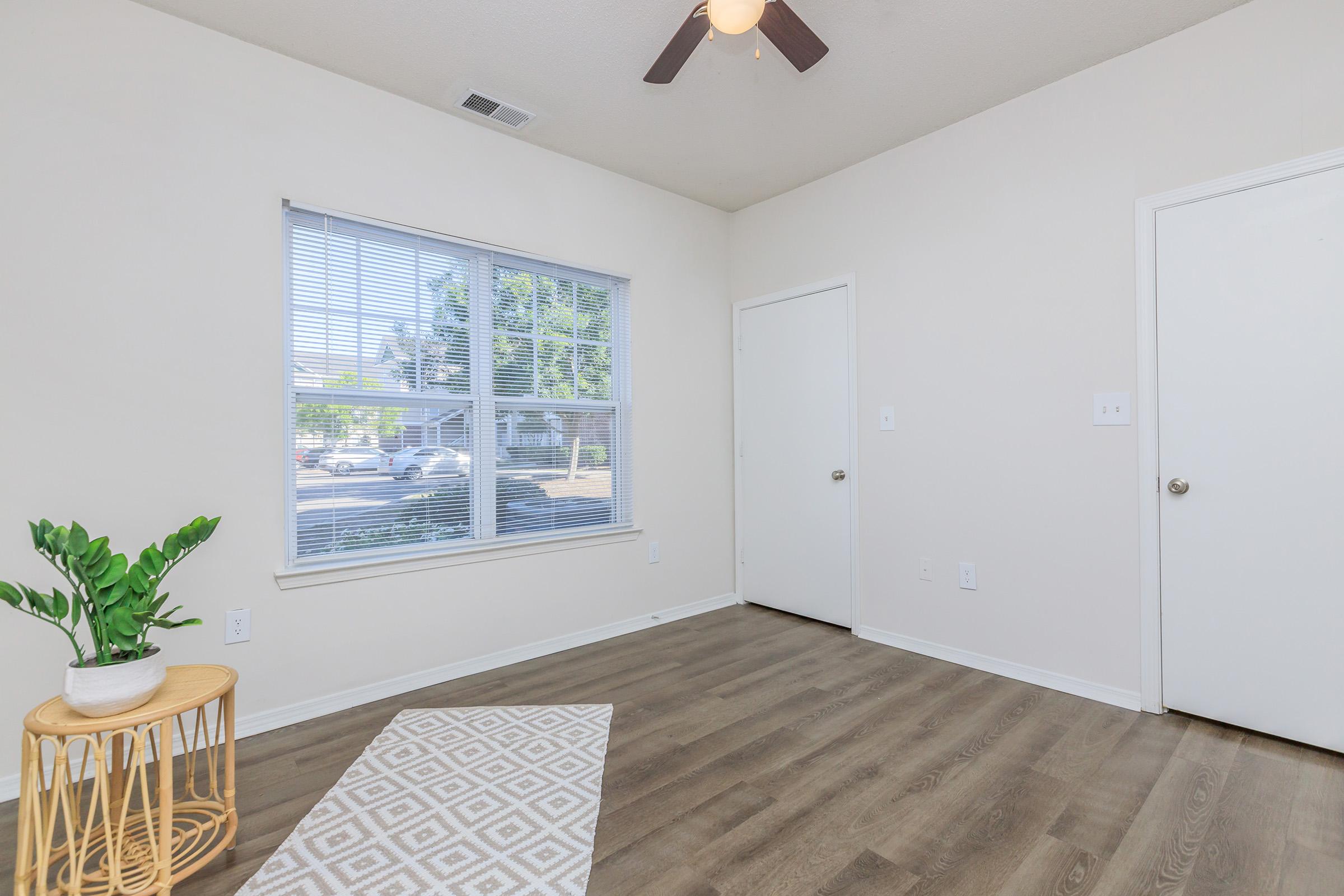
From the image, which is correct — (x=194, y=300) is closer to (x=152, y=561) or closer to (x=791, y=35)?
(x=152, y=561)

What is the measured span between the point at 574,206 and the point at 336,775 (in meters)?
2.86

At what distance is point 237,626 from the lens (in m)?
2.45

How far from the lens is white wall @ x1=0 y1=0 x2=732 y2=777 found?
2105 millimetres

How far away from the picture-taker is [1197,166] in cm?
246

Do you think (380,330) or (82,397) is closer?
(82,397)

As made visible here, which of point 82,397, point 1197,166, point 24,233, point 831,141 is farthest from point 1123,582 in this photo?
point 24,233

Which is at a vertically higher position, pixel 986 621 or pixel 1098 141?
pixel 1098 141

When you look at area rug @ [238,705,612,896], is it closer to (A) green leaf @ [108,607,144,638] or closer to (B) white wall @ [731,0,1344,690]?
(A) green leaf @ [108,607,144,638]

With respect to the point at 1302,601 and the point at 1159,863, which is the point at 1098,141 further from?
the point at 1159,863

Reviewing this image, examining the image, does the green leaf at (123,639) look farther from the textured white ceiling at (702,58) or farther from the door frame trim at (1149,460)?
the door frame trim at (1149,460)

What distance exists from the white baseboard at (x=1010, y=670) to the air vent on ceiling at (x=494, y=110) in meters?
3.21

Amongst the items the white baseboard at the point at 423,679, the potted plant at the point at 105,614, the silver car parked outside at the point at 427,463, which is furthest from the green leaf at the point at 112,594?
the silver car parked outside at the point at 427,463

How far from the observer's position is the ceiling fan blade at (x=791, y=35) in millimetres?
1871

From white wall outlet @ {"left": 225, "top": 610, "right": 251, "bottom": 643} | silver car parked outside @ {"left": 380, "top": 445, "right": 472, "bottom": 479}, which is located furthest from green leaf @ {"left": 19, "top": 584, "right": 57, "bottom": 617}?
silver car parked outside @ {"left": 380, "top": 445, "right": 472, "bottom": 479}
